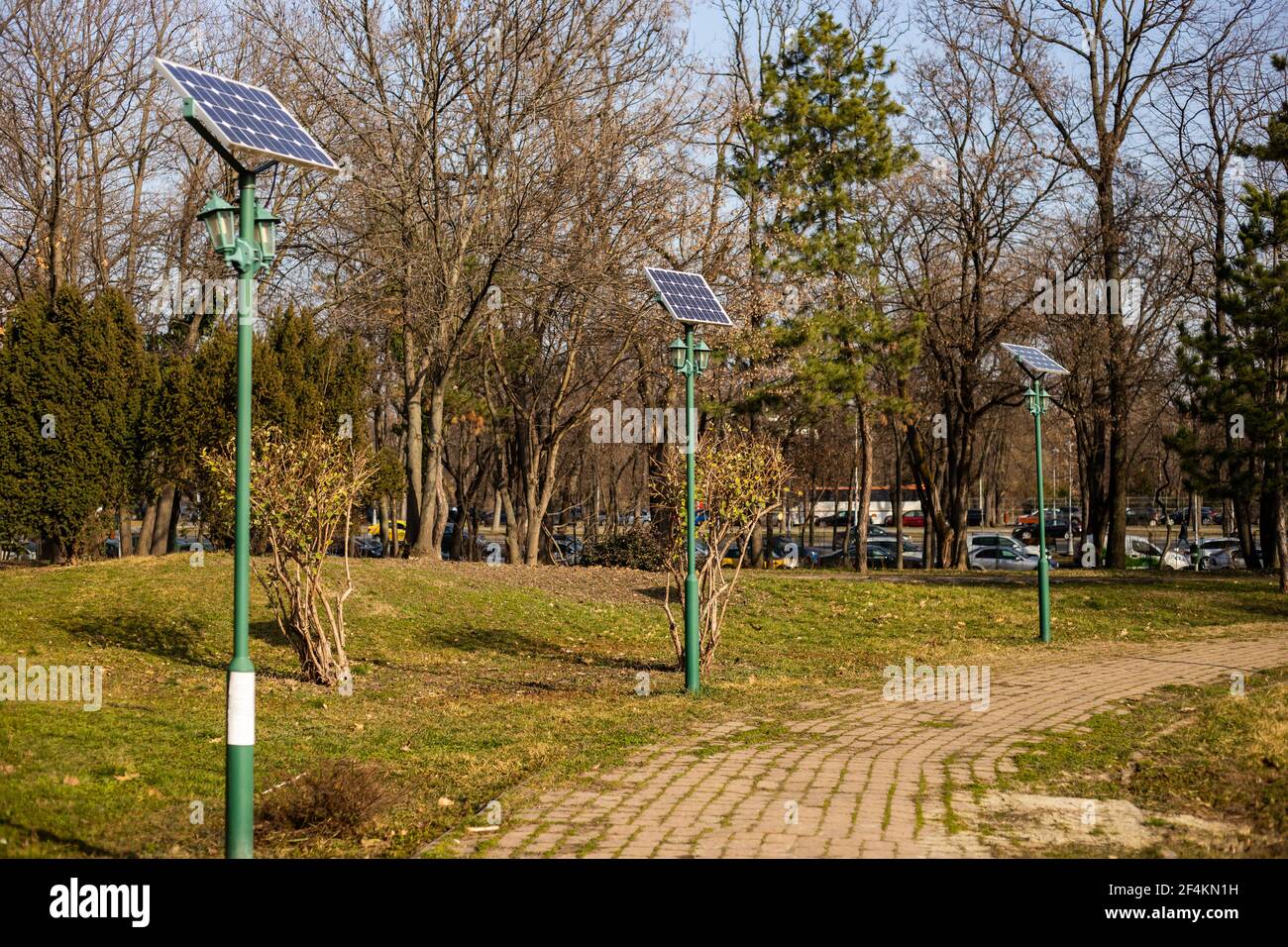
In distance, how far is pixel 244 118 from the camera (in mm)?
7305

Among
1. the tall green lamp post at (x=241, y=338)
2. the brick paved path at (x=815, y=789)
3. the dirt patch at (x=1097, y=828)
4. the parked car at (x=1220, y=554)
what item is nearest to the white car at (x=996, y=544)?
the parked car at (x=1220, y=554)

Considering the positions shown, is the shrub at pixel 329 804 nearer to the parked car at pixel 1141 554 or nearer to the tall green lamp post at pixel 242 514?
the tall green lamp post at pixel 242 514

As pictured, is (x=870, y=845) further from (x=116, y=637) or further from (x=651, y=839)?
(x=116, y=637)

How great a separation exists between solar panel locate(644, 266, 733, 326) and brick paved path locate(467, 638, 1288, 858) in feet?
14.4

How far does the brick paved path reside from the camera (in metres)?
6.63

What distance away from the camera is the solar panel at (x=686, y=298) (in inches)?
512

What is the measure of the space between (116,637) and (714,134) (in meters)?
20.0

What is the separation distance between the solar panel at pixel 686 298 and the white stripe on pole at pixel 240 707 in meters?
7.49

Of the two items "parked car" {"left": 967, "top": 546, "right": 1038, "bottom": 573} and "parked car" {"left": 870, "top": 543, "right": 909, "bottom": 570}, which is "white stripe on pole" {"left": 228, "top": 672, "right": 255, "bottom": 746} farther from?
"parked car" {"left": 967, "top": 546, "right": 1038, "bottom": 573}

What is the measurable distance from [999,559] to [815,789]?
36220 millimetres

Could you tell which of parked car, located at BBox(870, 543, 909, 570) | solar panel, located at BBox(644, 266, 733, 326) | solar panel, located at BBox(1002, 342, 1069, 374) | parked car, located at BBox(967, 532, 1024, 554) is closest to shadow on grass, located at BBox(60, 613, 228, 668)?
solar panel, located at BBox(644, 266, 733, 326)

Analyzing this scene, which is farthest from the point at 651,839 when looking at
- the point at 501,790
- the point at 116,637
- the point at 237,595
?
the point at 116,637

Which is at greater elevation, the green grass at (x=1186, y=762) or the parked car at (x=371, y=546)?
the parked car at (x=371, y=546)
